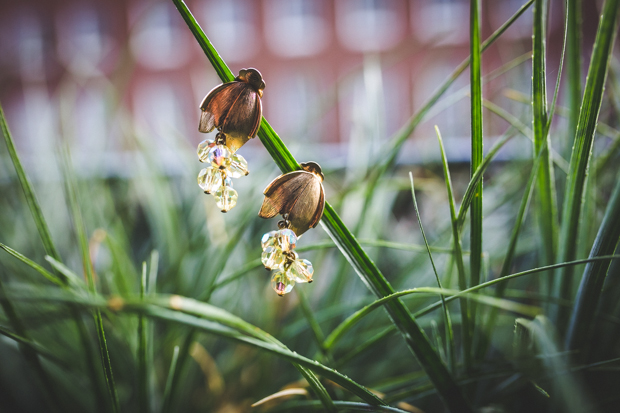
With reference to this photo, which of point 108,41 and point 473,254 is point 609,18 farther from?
point 108,41

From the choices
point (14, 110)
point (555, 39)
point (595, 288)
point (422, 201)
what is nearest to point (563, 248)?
point (595, 288)

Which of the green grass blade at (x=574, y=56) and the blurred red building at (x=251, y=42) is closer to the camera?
the green grass blade at (x=574, y=56)

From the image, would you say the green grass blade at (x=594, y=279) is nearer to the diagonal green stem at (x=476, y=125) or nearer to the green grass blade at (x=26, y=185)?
the diagonal green stem at (x=476, y=125)

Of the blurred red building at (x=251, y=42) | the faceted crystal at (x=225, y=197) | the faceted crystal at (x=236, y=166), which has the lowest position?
the faceted crystal at (x=225, y=197)

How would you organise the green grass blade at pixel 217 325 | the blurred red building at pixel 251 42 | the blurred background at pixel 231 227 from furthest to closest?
1. the blurred red building at pixel 251 42
2. the blurred background at pixel 231 227
3. the green grass blade at pixel 217 325

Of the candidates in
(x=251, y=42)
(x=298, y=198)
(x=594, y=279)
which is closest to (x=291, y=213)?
(x=298, y=198)

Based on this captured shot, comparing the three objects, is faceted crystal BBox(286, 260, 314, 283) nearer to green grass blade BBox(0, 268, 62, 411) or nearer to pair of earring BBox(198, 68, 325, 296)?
pair of earring BBox(198, 68, 325, 296)

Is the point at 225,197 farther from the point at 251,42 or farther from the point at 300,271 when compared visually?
the point at 251,42

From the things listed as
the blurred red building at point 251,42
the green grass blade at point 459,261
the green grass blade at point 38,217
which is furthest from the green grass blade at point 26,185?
the blurred red building at point 251,42
